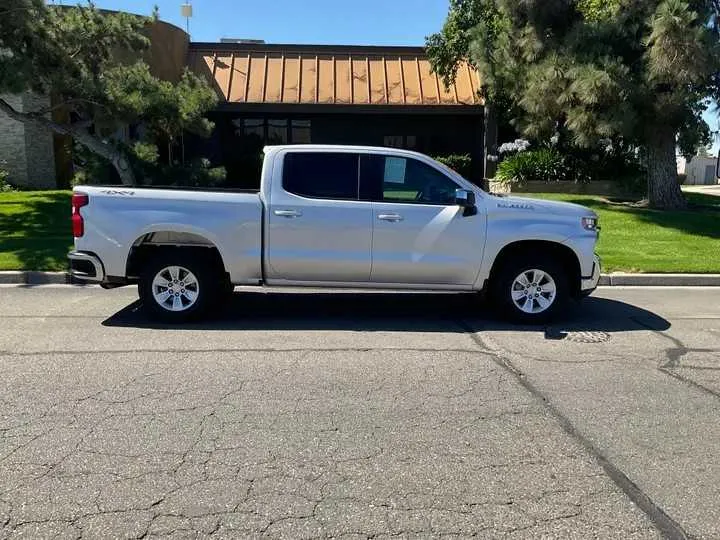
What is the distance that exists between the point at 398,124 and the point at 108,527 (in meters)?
22.2

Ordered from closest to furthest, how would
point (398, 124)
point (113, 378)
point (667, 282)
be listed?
point (113, 378)
point (667, 282)
point (398, 124)

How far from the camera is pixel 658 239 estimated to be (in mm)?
13344

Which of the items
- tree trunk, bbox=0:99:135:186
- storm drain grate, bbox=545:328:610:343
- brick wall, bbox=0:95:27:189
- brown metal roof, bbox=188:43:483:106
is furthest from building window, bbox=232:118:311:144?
storm drain grate, bbox=545:328:610:343

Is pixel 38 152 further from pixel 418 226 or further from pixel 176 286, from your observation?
pixel 418 226

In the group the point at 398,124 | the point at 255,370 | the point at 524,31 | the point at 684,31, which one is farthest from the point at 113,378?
the point at 398,124

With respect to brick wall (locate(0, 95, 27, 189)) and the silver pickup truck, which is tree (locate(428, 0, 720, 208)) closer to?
the silver pickup truck

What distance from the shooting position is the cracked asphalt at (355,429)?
3.28m

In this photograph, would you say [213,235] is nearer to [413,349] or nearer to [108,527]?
[413,349]

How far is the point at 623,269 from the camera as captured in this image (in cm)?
1066

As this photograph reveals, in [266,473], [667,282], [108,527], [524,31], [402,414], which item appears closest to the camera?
[108,527]

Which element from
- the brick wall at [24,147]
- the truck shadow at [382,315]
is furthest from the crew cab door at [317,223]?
the brick wall at [24,147]

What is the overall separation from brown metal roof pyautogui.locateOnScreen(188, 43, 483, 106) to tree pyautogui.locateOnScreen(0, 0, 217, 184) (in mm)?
7139

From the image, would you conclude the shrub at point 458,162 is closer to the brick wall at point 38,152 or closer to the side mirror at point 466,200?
the brick wall at point 38,152

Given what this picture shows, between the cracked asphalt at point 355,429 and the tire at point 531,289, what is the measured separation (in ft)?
0.73
